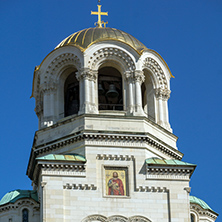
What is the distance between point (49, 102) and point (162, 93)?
6.53 metres

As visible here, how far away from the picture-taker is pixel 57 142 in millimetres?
57969

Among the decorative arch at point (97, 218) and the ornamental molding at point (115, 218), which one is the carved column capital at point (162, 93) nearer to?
the ornamental molding at point (115, 218)

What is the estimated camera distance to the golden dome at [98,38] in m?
60.3

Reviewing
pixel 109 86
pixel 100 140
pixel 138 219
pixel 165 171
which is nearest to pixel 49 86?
pixel 109 86

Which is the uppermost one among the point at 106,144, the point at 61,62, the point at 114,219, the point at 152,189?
the point at 61,62

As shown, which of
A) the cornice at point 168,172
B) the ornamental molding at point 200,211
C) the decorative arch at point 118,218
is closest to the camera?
the decorative arch at point 118,218

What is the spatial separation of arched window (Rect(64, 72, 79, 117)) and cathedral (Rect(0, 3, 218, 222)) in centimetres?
6

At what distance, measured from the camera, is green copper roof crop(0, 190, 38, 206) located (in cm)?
5725

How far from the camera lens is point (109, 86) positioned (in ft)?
204

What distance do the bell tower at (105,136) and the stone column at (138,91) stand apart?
55 mm

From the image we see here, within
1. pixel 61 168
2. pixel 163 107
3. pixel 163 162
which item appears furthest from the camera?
pixel 163 107

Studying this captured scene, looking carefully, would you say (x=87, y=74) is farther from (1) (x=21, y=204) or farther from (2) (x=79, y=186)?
(1) (x=21, y=204)

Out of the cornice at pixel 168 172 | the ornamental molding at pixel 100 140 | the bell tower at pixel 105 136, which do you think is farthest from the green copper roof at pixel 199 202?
the ornamental molding at pixel 100 140

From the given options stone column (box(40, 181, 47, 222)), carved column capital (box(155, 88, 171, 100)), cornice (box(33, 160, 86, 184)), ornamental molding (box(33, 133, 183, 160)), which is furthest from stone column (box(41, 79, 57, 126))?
carved column capital (box(155, 88, 171, 100))
